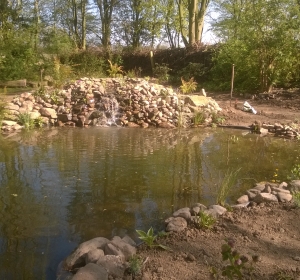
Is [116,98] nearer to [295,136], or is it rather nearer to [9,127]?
[9,127]

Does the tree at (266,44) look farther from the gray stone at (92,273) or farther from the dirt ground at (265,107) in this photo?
the gray stone at (92,273)

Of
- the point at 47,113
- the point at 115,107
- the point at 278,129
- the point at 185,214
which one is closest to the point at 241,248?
the point at 185,214

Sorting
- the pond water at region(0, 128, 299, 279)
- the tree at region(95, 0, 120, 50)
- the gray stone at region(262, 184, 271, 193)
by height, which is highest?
the tree at region(95, 0, 120, 50)

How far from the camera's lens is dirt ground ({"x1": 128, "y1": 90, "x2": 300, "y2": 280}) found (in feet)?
10.1

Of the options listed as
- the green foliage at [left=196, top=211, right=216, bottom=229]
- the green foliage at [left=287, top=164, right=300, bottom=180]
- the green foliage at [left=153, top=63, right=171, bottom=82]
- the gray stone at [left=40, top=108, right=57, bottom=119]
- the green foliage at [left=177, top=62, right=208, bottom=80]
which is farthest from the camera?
the green foliage at [left=153, top=63, right=171, bottom=82]

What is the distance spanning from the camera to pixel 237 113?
12523 mm

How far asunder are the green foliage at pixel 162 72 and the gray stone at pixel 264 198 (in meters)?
14.2

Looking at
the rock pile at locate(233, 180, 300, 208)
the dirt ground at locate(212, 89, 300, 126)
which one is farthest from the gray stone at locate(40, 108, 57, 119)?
the rock pile at locate(233, 180, 300, 208)

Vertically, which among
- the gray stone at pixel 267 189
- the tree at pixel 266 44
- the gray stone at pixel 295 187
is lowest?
the gray stone at pixel 267 189

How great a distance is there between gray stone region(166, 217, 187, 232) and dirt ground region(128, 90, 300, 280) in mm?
100

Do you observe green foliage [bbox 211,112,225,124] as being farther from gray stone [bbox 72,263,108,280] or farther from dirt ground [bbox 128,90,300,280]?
gray stone [bbox 72,263,108,280]

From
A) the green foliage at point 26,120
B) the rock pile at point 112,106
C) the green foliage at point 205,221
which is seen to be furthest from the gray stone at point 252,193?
the green foliage at point 26,120

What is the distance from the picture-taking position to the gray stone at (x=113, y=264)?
3.09m

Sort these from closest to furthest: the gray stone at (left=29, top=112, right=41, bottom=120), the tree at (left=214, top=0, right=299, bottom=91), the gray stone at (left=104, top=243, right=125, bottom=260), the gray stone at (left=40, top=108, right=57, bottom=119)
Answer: the gray stone at (left=104, top=243, right=125, bottom=260) → the gray stone at (left=29, top=112, right=41, bottom=120) → the gray stone at (left=40, top=108, right=57, bottom=119) → the tree at (left=214, top=0, right=299, bottom=91)
